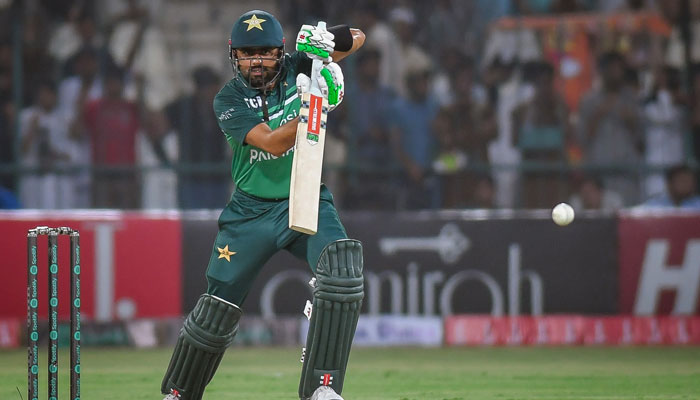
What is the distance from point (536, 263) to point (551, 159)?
1219mm

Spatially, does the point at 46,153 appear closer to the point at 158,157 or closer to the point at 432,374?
the point at 158,157

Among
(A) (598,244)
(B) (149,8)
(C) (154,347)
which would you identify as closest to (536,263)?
(A) (598,244)

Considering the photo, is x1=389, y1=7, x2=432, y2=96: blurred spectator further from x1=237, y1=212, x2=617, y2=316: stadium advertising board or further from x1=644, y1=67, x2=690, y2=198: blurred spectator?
x1=644, y1=67, x2=690, y2=198: blurred spectator

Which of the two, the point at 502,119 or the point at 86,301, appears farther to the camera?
the point at 502,119

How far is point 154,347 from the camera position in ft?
35.6

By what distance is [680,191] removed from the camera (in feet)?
37.1

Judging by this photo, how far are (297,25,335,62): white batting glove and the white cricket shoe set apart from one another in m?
1.61

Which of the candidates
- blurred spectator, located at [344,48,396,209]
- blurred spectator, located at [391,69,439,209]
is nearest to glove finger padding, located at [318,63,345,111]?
blurred spectator, located at [391,69,439,209]

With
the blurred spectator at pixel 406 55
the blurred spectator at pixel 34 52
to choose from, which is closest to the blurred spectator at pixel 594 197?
the blurred spectator at pixel 406 55

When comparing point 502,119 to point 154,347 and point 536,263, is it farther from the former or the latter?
point 154,347

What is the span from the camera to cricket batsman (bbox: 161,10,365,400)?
18.7ft

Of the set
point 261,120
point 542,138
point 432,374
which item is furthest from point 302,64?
point 542,138

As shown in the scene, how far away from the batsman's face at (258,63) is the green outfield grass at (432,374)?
2.20 m

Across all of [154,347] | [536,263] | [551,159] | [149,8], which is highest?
[149,8]
